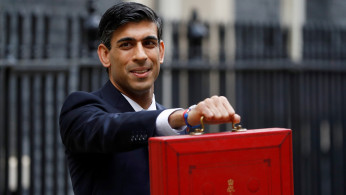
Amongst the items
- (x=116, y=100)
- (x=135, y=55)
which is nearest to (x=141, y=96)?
(x=116, y=100)

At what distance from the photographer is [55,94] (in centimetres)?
420

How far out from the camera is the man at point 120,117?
171 centimetres

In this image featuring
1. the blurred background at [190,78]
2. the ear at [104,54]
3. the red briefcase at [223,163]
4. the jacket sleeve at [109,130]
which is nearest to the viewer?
the red briefcase at [223,163]

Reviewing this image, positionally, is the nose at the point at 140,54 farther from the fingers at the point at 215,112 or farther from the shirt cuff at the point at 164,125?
the fingers at the point at 215,112

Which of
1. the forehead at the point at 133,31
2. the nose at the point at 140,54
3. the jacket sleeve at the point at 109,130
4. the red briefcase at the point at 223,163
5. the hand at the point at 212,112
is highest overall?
the forehead at the point at 133,31

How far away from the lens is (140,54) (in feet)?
6.20

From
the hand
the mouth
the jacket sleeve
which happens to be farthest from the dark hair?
the hand

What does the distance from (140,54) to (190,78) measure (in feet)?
9.41

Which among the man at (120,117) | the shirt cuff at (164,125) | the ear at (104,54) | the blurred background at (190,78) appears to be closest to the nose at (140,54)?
the man at (120,117)

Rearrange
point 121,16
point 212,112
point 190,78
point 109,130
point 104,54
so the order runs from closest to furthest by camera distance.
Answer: point 212,112
point 109,130
point 121,16
point 104,54
point 190,78

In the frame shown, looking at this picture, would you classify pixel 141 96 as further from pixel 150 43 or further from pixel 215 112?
pixel 215 112

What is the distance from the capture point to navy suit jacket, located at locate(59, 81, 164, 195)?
5.60 feet

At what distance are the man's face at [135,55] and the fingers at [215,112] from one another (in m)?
0.37

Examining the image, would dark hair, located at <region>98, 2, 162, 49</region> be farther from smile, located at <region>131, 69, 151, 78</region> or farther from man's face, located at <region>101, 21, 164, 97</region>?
smile, located at <region>131, 69, 151, 78</region>
